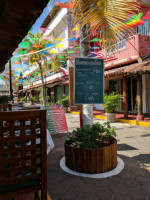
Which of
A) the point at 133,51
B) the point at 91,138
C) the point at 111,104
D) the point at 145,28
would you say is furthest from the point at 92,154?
the point at 145,28

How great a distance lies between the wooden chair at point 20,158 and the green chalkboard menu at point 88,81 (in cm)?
213

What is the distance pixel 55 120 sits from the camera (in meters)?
6.57

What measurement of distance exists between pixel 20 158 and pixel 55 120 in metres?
4.91

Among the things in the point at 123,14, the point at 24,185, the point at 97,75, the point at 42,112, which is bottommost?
the point at 24,185

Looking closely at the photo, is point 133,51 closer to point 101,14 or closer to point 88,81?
point 101,14

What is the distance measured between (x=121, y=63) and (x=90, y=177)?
9667 millimetres

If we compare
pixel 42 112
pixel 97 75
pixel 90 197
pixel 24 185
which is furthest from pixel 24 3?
pixel 90 197

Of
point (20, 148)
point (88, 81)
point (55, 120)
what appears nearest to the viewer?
point (20, 148)

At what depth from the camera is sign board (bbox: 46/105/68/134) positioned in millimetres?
6500

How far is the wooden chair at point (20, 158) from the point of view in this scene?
158 cm

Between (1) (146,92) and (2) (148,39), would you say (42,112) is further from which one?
(1) (146,92)

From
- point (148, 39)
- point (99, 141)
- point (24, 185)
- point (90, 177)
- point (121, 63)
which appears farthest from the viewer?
point (121, 63)

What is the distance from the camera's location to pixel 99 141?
330 centimetres

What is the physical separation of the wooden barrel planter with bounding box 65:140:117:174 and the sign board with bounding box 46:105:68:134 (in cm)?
331
